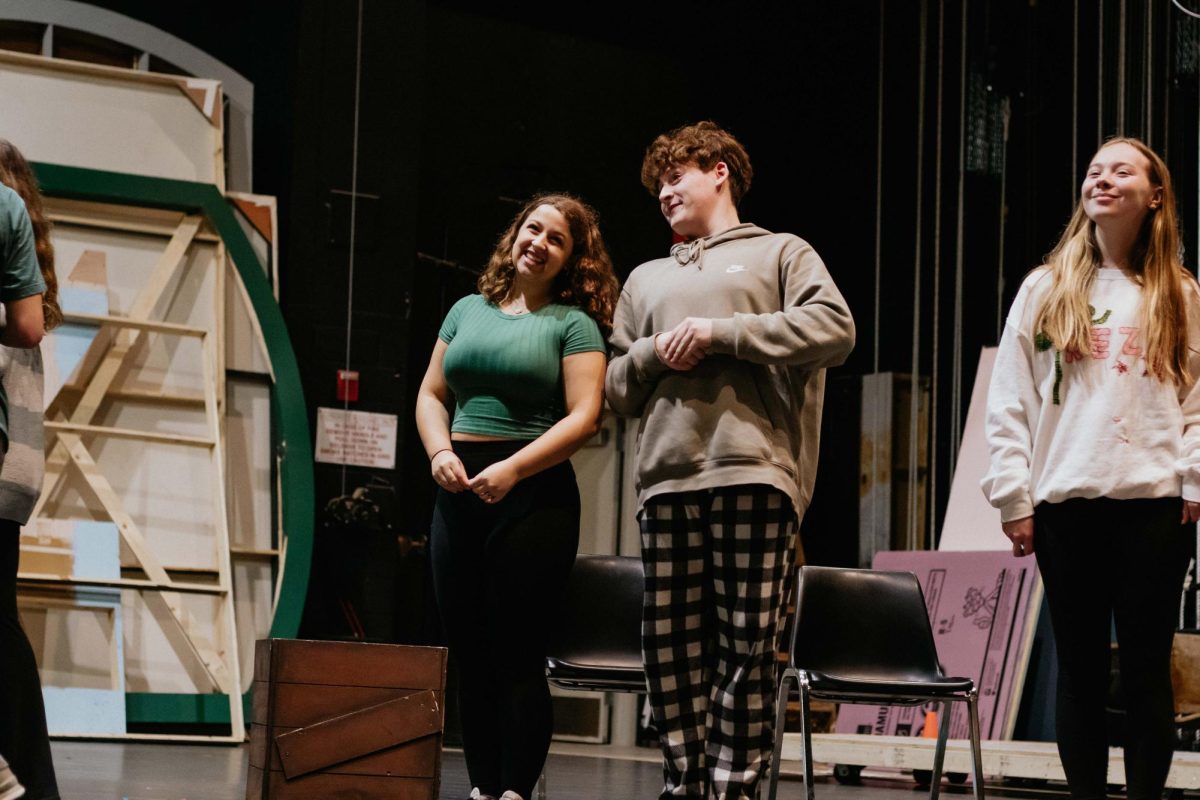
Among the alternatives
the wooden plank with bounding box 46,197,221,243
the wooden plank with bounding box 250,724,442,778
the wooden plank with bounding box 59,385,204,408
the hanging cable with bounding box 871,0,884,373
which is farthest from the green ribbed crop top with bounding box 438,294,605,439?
the hanging cable with bounding box 871,0,884,373

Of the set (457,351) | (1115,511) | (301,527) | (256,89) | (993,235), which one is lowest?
(301,527)

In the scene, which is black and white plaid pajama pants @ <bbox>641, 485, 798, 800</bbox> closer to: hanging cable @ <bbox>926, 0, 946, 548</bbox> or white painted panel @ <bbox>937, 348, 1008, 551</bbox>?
white painted panel @ <bbox>937, 348, 1008, 551</bbox>

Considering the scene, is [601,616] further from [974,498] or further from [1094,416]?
[974,498]

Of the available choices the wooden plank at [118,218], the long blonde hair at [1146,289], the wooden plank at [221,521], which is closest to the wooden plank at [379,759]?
the long blonde hair at [1146,289]

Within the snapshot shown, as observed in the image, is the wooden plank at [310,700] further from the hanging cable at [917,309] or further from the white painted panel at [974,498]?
the hanging cable at [917,309]

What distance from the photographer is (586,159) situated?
7617 mm

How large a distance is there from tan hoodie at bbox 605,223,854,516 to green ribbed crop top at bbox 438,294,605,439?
117mm

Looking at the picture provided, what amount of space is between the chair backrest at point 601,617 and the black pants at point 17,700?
4.93 ft

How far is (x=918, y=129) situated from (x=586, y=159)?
5.59 feet

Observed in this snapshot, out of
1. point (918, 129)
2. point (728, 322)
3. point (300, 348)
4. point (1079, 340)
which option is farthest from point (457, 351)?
point (918, 129)

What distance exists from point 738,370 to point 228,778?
80.4 inches

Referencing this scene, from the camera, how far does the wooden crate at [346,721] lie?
264 cm

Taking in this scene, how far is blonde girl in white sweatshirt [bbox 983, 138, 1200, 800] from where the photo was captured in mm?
2471

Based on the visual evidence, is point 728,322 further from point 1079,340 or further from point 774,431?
point 1079,340
